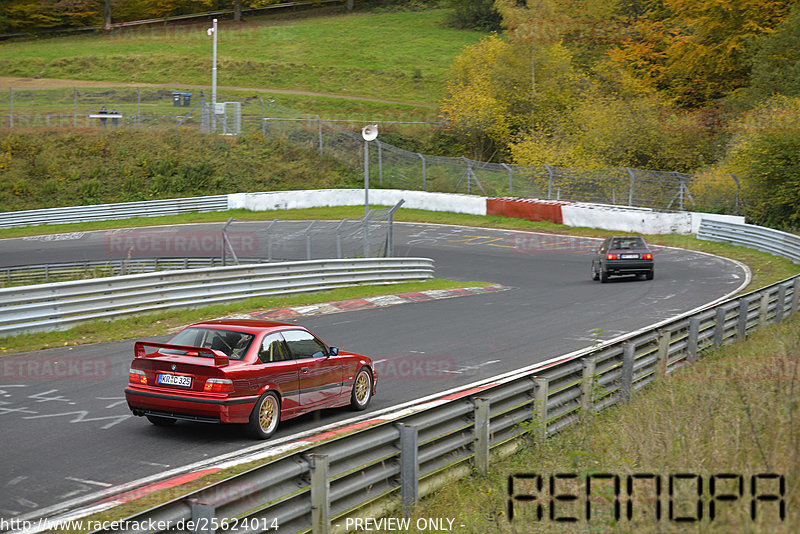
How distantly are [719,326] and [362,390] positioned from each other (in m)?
6.81

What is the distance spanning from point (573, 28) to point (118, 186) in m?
40.2

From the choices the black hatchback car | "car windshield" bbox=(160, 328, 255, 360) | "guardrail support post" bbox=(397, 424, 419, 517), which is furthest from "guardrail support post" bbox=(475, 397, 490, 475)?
the black hatchback car

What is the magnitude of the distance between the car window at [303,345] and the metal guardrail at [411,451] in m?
2.69

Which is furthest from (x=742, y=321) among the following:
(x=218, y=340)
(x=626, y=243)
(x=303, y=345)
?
(x=626, y=243)

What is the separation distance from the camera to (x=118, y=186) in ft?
148

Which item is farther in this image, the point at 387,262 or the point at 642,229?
the point at 642,229

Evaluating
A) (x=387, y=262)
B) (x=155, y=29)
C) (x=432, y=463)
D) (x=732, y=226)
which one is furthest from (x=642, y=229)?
(x=155, y=29)

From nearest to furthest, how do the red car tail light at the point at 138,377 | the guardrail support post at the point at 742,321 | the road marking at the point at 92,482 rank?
the road marking at the point at 92,482 → the red car tail light at the point at 138,377 → the guardrail support post at the point at 742,321

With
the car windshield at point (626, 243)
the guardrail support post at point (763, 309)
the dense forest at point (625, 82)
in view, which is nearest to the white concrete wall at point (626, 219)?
the dense forest at point (625, 82)

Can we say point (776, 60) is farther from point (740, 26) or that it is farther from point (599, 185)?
point (599, 185)

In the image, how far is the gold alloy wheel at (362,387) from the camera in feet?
37.6

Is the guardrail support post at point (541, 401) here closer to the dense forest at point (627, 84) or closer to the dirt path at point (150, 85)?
the dense forest at point (627, 84)

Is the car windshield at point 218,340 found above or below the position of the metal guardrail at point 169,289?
above

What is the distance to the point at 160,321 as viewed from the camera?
18625 mm
